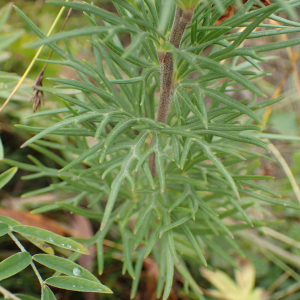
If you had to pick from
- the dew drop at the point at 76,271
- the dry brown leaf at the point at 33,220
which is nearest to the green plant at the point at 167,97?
the dew drop at the point at 76,271

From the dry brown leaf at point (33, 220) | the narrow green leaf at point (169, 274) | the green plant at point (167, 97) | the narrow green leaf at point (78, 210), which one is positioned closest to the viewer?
the green plant at point (167, 97)

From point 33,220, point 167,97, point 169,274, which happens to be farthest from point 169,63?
point 33,220

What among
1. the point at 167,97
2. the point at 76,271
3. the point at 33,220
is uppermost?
the point at 167,97

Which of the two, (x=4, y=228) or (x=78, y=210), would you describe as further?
(x=78, y=210)

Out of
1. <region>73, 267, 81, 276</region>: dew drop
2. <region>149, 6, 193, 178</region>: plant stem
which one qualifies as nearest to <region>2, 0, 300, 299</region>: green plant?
<region>149, 6, 193, 178</region>: plant stem

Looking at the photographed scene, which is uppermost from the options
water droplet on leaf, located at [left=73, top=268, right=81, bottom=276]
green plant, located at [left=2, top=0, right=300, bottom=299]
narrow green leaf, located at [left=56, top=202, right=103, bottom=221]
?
green plant, located at [left=2, top=0, right=300, bottom=299]

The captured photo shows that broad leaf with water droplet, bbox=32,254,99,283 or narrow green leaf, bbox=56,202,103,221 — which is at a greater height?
narrow green leaf, bbox=56,202,103,221

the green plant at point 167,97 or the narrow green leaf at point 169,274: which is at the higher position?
the green plant at point 167,97

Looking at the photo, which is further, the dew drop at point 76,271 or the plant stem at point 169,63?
the dew drop at point 76,271

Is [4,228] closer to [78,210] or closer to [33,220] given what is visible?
[78,210]

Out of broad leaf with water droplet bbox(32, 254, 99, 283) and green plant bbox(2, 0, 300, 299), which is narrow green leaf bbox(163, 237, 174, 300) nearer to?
green plant bbox(2, 0, 300, 299)

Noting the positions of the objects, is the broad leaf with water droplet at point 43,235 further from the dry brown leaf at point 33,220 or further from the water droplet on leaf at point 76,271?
the dry brown leaf at point 33,220
